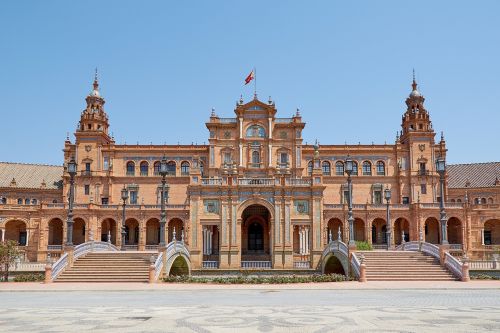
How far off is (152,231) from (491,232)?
46435 mm

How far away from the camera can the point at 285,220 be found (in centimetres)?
5075

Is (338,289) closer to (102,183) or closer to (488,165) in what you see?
(102,183)

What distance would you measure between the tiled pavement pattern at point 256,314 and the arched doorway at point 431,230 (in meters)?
50.5

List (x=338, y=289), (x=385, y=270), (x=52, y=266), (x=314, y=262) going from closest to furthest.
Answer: (x=338, y=289), (x=52, y=266), (x=385, y=270), (x=314, y=262)

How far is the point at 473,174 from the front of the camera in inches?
3182

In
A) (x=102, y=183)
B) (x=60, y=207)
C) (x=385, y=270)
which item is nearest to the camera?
(x=385, y=270)

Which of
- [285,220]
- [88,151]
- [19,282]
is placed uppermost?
[88,151]

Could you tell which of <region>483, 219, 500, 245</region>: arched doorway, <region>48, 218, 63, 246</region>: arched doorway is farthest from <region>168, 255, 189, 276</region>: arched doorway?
<region>483, 219, 500, 245</region>: arched doorway

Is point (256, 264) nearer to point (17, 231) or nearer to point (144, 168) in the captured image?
point (144, 168)

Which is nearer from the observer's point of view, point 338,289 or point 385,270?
point 338,289

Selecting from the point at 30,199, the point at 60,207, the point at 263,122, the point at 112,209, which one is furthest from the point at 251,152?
the point at 30,199

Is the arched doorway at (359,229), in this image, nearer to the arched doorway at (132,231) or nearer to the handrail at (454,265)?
the arched doorway at (132,231)

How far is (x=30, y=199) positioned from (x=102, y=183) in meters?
12.5

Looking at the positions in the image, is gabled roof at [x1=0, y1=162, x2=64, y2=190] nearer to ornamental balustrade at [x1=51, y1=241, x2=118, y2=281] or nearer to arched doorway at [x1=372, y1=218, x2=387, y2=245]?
ornamental balustrade at [x1=51, y1=241, x2=118, y2=281]
